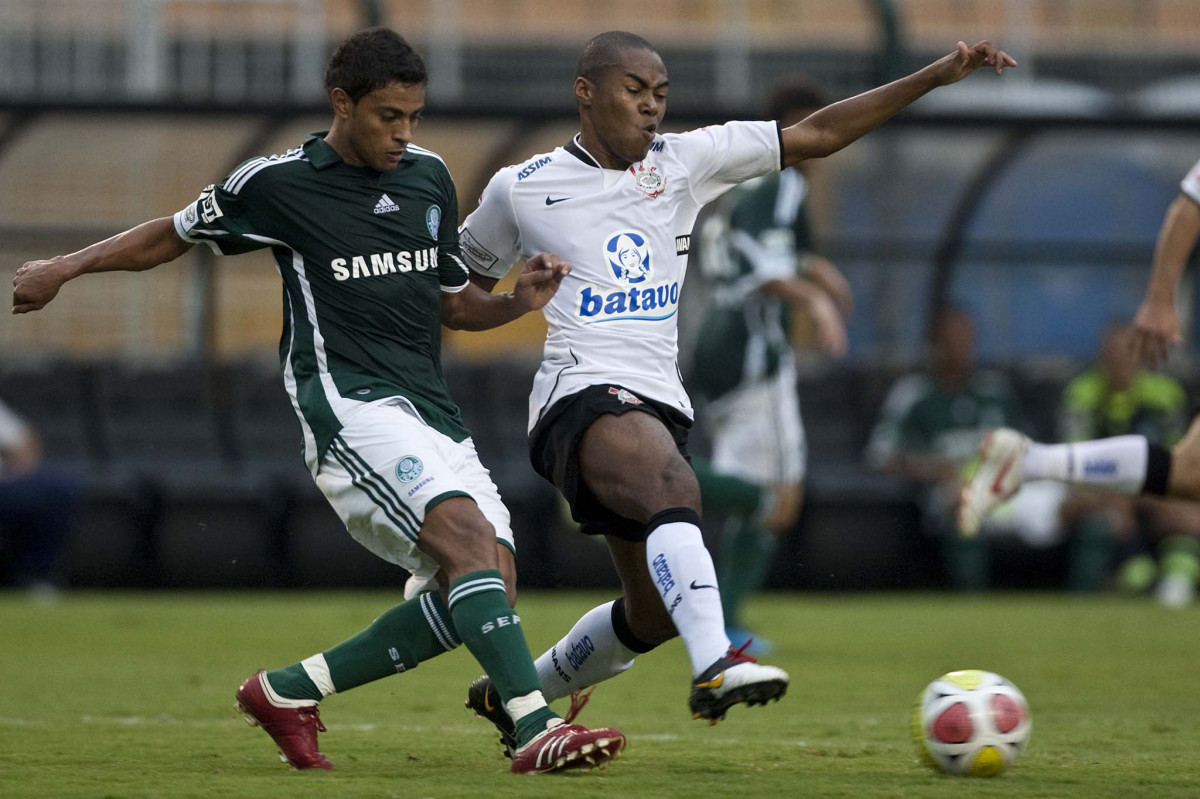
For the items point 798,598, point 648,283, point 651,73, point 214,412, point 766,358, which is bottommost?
point 798,598

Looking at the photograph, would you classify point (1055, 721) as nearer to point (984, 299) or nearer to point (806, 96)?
point (806, 96)

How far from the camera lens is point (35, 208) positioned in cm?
1326

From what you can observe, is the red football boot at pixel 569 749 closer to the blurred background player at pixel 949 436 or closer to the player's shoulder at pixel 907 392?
the blurred background player at pixel 949 436

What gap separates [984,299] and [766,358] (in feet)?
17.8

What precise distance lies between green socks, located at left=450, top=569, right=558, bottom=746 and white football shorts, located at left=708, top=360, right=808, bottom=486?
15.5 feet

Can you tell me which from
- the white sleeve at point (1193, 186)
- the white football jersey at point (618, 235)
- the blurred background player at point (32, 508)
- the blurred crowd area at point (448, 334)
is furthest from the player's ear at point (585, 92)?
the blurred background player at point (32, 508)

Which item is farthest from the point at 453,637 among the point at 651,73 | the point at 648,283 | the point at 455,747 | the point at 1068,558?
the point at 1068,558

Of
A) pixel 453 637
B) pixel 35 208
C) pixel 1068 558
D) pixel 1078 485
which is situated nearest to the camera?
pixel 453 637

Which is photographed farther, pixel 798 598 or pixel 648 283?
pixel 798 598

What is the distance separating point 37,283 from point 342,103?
0.98 m

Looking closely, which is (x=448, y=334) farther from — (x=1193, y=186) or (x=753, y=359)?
(x=1193, y=186)

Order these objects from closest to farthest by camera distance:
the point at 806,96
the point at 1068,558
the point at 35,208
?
1. the point at 806,96
2. the point at 35,208
3. the point at 1068,558

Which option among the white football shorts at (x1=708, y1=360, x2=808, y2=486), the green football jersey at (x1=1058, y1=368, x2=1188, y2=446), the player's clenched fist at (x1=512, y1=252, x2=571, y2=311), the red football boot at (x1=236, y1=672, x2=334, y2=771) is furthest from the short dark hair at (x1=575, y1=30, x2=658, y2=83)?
the green football jersey at (x1=1058, y1=368, x2=1188, y2=446)

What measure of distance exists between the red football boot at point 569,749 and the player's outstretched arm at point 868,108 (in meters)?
1.88
